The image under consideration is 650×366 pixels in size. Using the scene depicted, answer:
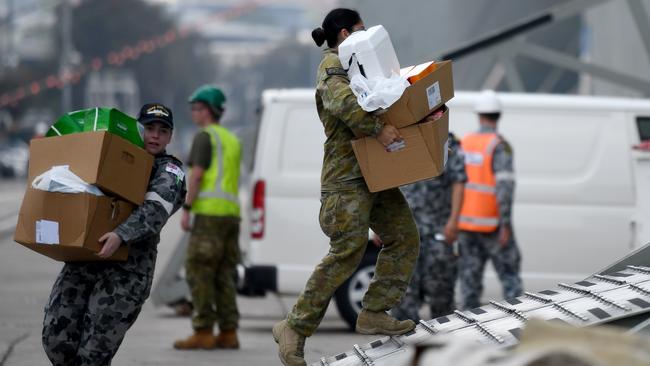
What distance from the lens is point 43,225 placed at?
6707mm

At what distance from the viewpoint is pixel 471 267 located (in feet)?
35.8

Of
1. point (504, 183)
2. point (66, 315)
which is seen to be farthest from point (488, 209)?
point (66, 315)

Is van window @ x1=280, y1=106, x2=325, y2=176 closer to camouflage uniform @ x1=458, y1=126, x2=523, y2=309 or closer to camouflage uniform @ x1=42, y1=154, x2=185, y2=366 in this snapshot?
camouflage uniform @ x1=458, y1=126, x2=523, y2=309

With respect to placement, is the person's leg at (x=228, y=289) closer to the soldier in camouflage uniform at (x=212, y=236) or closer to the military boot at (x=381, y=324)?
the soldier in camouflage uniform at (x=212, y=236)

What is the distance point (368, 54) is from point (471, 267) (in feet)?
14.8

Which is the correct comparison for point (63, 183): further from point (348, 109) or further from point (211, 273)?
point (211, 273)

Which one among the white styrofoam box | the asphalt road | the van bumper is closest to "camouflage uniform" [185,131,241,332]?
the asphalt road

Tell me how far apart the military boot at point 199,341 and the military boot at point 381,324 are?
3.69 metres

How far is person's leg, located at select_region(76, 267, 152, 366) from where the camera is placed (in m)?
6.75

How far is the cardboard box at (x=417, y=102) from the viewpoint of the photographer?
6.76m

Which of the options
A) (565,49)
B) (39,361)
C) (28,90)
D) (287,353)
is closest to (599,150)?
(39,361)

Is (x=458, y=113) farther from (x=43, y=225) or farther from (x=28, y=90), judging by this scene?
(x=28, y=90)

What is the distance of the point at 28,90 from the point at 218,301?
7005 cm

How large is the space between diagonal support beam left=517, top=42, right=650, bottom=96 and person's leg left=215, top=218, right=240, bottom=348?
8.96m
